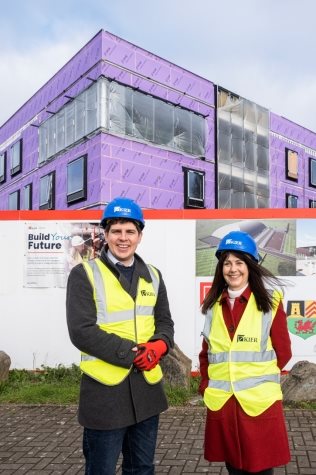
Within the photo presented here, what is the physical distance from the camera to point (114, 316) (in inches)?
103

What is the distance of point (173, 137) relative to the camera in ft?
85.4

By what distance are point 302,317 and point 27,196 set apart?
2661 centimetres

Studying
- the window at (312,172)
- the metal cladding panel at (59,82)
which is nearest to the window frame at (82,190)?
the metal cladding panel at (59,82)

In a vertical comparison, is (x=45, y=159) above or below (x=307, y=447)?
above

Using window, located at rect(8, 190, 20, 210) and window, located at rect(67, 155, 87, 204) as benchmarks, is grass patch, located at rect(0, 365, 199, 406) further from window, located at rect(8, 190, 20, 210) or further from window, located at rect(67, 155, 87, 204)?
window, located at rect(8, 190, 20, 210)

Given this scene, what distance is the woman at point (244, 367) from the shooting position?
261 centimetres

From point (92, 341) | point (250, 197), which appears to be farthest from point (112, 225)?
point (250, 197)

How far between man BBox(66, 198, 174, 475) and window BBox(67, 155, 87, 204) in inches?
839

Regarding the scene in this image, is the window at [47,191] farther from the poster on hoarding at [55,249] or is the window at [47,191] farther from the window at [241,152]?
the poster on hoarding at [55,249]

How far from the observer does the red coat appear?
102 inches

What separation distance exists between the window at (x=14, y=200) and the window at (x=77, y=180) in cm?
854

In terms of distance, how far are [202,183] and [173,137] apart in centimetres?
316

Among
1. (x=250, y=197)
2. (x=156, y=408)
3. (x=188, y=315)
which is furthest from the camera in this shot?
(x=250, y=197)

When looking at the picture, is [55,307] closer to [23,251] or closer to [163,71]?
[23,251]
